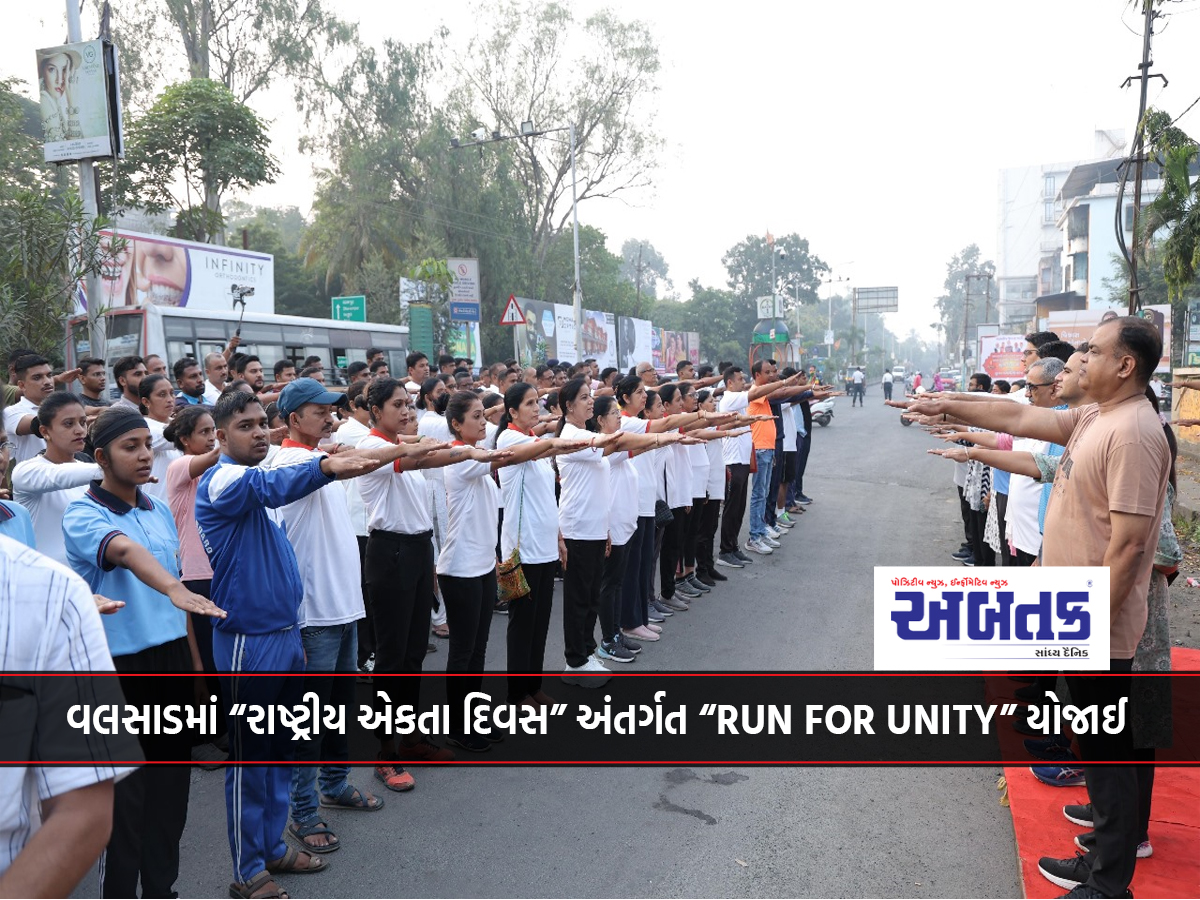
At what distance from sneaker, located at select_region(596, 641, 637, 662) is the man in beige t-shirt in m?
3.25

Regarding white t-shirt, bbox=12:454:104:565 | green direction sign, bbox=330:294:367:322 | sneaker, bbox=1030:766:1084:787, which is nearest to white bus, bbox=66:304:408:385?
green direction sign, bbox=330:294:367:322

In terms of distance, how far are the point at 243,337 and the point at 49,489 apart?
14.0 meters

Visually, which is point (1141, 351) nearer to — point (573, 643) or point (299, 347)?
point (573, 643)

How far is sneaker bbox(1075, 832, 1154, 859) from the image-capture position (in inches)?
136

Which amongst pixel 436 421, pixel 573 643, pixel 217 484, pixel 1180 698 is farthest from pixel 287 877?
pixel 1180 698

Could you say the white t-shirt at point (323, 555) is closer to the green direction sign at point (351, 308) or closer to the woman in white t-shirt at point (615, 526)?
the woman in white t-shirt at point (615, 526)

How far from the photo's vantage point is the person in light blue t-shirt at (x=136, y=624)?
2.98 m

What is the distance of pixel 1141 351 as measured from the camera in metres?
3.14

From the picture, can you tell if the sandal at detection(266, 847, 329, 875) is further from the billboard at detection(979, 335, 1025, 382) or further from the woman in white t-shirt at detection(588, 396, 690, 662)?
the billboard at detection(979, 335, 1025, 382)

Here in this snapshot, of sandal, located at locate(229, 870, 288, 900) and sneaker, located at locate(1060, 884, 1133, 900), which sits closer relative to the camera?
sneaker, located at locate(1060, 884, 1133, 900)

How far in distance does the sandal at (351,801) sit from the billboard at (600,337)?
1168 inches

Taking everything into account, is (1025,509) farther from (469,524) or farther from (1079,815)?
(469,524)

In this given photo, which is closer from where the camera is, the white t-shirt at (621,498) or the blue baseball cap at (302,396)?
the blue baseball cap at (302,396)

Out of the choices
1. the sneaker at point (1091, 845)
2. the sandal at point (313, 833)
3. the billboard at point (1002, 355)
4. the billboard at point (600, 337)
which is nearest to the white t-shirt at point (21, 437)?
the sandal at point (313, 833)
